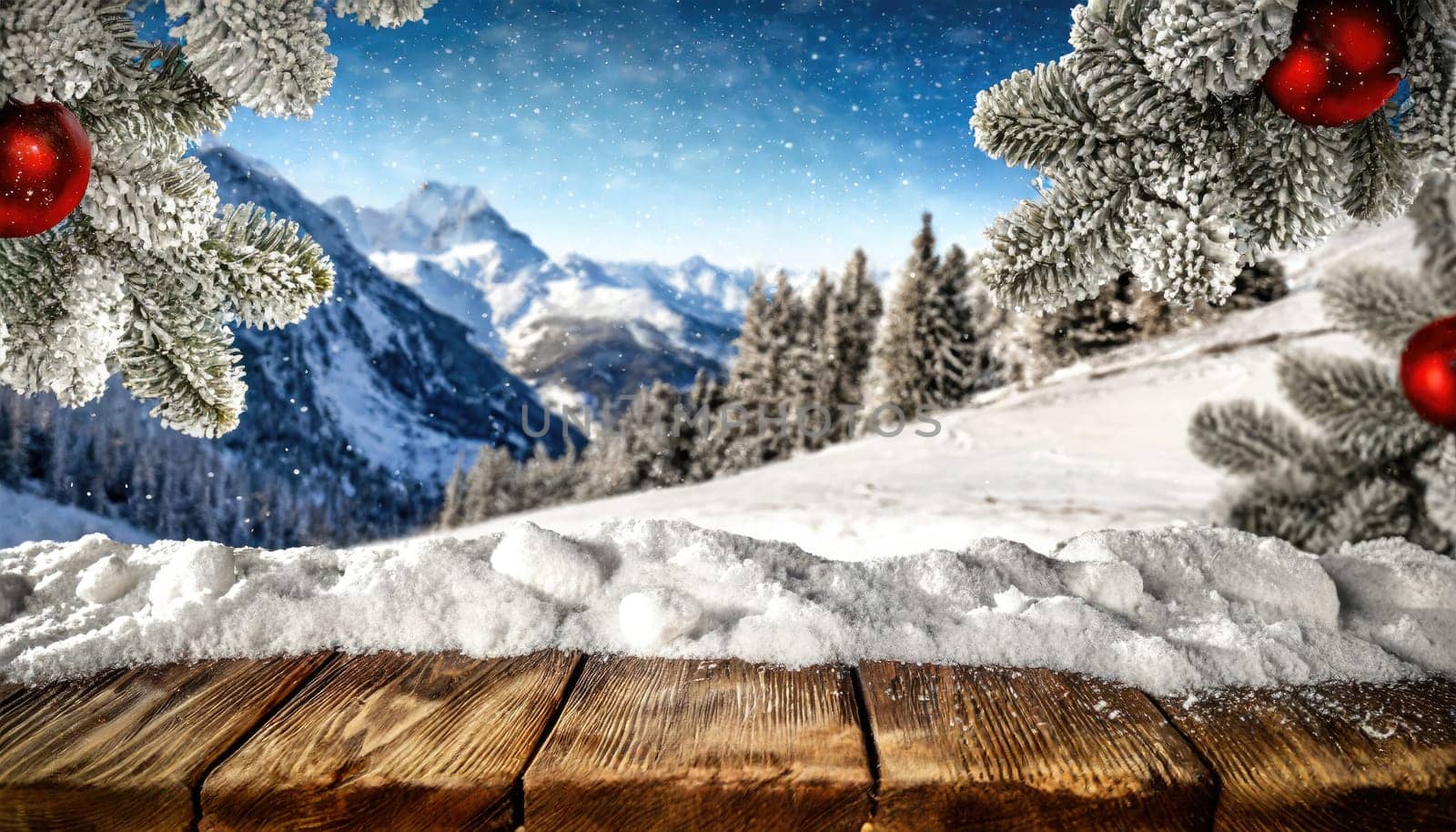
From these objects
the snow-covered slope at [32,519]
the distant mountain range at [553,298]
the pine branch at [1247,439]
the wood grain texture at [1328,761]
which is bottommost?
the snow-covered slope at [32,519]

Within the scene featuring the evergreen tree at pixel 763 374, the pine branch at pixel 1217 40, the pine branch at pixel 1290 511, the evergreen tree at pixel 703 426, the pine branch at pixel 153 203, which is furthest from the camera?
the evergreen tree at pixel 703 426

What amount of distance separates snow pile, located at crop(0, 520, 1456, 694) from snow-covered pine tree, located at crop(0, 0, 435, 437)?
0.84ft

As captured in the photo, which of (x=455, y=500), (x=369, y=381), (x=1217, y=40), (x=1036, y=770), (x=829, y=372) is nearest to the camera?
(x=1036, y=770)

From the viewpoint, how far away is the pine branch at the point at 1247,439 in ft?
8.02

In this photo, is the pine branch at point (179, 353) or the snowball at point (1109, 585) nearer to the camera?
the snowball at point (1109, 585)

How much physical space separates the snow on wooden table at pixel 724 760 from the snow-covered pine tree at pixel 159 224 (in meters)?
0.50

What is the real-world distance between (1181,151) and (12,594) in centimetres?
148

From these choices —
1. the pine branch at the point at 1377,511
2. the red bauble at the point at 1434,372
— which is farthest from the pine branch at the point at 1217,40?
the pine branch at the point at 1377,511

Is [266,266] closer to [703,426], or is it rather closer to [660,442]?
[703,426]

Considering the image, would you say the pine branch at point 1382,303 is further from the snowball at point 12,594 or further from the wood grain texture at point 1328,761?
the snowball at point 12,594

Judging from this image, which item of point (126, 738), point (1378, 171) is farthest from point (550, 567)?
point (1378, 171)

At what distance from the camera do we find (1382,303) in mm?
2062

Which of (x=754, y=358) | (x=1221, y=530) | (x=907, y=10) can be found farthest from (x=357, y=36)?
(x=754, y=358)

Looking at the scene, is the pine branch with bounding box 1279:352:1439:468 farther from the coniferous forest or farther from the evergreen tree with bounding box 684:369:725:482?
the evergreen tree with bounding box 684:369:725:482
